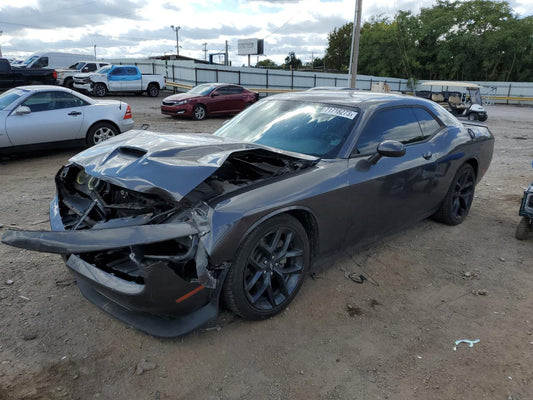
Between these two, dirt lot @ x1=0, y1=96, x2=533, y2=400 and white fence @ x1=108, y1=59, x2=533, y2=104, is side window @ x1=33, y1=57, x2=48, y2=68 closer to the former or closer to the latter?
white fence @ x1=108, y1=59, x2=533, y2=104

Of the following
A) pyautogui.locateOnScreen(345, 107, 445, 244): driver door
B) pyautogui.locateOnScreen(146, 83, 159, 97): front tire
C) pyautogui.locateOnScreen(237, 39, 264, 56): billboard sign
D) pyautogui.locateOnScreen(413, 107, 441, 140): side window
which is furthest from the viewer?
pyautogui.locateOnScreen(237, 39, 264, 56): billboard sign

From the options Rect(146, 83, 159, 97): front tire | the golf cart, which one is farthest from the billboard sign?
the golf cart

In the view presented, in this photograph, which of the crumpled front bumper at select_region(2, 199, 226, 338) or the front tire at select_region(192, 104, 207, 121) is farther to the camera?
the front tire at select_region(192, 104, 207, 121)

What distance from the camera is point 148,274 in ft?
7.54

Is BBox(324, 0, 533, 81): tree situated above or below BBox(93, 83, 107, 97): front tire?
above

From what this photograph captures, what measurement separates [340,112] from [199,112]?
41.2ft

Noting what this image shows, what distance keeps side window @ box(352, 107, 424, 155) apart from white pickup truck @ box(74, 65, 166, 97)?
2065 centimetres

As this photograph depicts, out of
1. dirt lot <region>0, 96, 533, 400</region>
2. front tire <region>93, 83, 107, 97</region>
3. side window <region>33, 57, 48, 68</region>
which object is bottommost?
dirt lot <region>0, 96, 533, 400</region>

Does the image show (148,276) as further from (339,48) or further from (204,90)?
(339,48)

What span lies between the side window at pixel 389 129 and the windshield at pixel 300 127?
0.17 meters

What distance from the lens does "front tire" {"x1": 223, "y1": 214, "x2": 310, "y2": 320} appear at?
8.94 ft

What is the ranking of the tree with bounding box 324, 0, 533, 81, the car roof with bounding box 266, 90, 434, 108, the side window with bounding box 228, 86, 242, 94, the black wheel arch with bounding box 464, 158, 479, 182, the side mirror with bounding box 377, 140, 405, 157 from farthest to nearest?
the tree with bounding box 324, 0, 533, 81 < the side window with bounding box 228, 86, 242, 94 < the black wheel arch with bounding box 464, 158, 479, 182 < the car roof with bounding box 266, 90, 434, 108 < the side mirror with bounding box 377, 140, 405, 157

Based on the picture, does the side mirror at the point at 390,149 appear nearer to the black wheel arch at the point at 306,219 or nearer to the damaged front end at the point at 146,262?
the black wheel arch at the point at 306,219

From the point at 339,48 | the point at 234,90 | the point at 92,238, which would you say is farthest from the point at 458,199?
the point at 339,48
